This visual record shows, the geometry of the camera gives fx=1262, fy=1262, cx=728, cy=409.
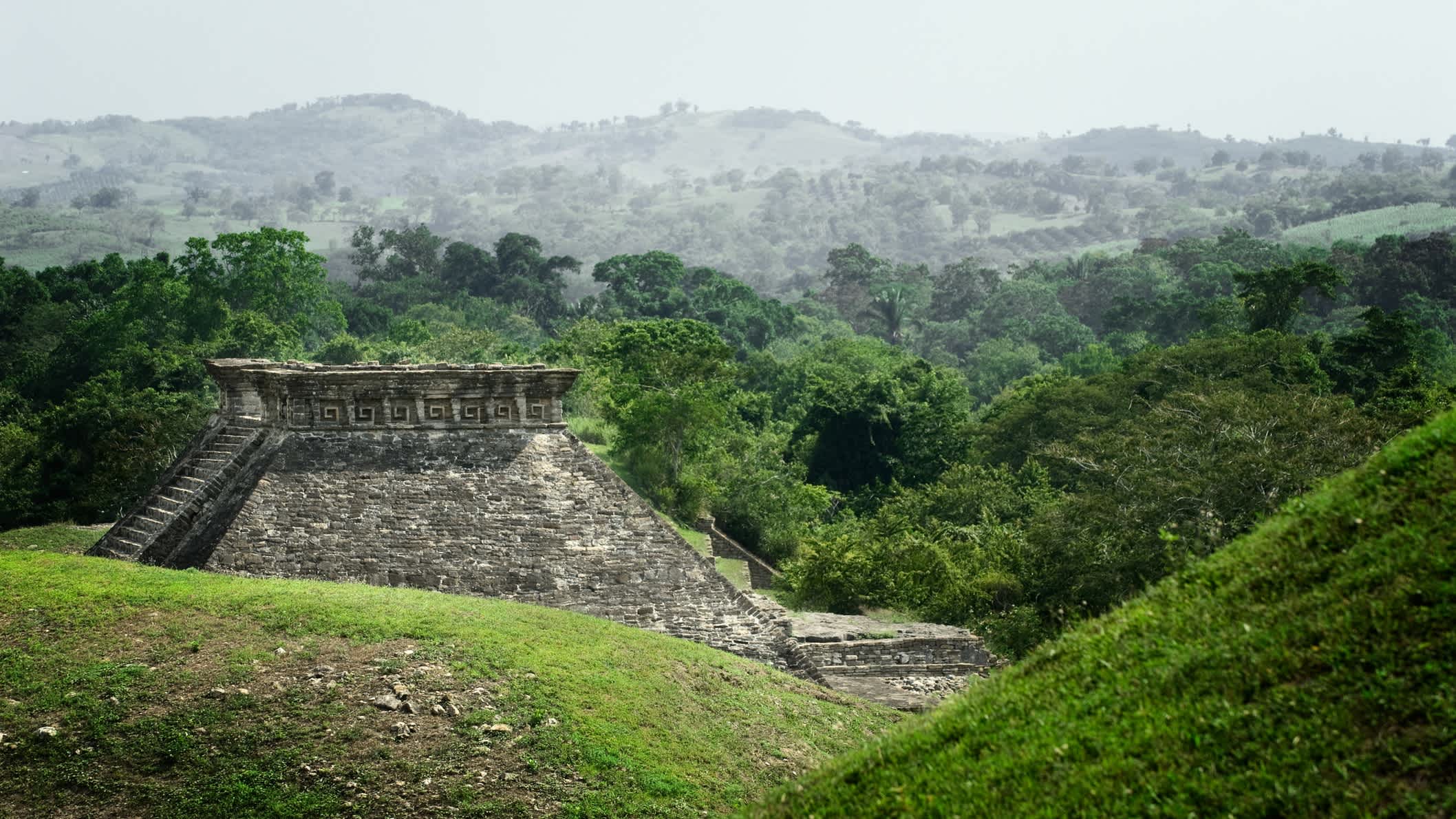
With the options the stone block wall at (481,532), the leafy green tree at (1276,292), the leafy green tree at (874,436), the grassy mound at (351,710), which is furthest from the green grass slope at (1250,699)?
the leafy green tree at (1276,292)

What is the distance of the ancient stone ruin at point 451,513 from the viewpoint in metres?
15.1

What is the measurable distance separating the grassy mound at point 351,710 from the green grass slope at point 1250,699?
3.01m

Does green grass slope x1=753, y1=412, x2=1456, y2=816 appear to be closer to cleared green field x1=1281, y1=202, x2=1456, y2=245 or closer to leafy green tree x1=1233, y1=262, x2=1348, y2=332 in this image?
leafy green tree x1=1233, y1=262, x2=1348, y2=332

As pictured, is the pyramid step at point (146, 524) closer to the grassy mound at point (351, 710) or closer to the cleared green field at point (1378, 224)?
the grassy mound at point (351, 710)

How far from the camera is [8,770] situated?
1016 cm

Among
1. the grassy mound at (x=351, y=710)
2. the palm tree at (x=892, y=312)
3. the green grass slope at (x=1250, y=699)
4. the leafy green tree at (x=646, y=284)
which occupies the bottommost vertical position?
the palm tree at (x=892, y=312)

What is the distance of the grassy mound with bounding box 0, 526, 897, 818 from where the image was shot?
1015 cm

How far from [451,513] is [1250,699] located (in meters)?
10.8

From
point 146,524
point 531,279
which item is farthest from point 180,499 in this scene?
point 531,279

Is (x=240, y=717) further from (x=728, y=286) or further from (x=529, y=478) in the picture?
(x=728, y=286)

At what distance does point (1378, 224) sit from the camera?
118938 mm

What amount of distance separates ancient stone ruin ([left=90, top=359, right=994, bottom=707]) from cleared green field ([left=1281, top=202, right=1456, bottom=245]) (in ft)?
349

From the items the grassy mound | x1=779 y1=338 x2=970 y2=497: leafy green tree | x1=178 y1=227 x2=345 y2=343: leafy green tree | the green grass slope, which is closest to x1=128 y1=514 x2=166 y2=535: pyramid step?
the grassy mound

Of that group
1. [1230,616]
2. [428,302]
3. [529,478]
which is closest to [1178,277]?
[428,302]
